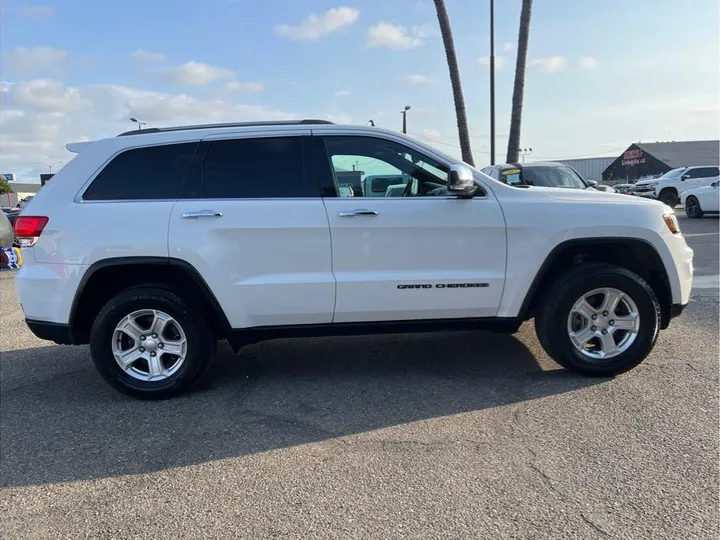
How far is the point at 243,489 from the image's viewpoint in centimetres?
292

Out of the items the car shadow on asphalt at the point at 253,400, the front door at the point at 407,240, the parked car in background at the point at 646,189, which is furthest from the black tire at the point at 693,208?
the front door at the point at 407,240

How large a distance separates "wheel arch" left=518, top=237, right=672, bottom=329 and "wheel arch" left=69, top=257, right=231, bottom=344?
2373mm

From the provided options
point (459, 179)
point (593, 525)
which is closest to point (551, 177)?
point (459, 179)

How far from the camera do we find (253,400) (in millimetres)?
4129

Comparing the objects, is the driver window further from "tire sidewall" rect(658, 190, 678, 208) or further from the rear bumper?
"tire sidewall" rect(658, 190, 678, 208)

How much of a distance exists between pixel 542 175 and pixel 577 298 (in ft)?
26.5

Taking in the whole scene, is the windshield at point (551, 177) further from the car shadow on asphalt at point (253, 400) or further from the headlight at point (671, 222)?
the headlight at point (671, 222)

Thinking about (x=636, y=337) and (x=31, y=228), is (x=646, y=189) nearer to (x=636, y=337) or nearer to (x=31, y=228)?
(x=636, y=337)

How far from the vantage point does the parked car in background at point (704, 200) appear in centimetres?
1702

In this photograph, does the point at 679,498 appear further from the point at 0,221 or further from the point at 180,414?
the point at 0,221

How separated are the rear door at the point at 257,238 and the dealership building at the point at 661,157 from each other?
175ft

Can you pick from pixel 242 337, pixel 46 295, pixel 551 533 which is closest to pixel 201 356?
pixel 242 337

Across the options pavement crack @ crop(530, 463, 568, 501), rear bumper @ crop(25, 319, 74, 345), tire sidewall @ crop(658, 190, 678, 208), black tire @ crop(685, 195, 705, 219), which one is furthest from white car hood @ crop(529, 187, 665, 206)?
tire sidewall @ crop(658, 190, 678, 208)

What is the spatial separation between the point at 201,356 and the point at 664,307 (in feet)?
11.9
